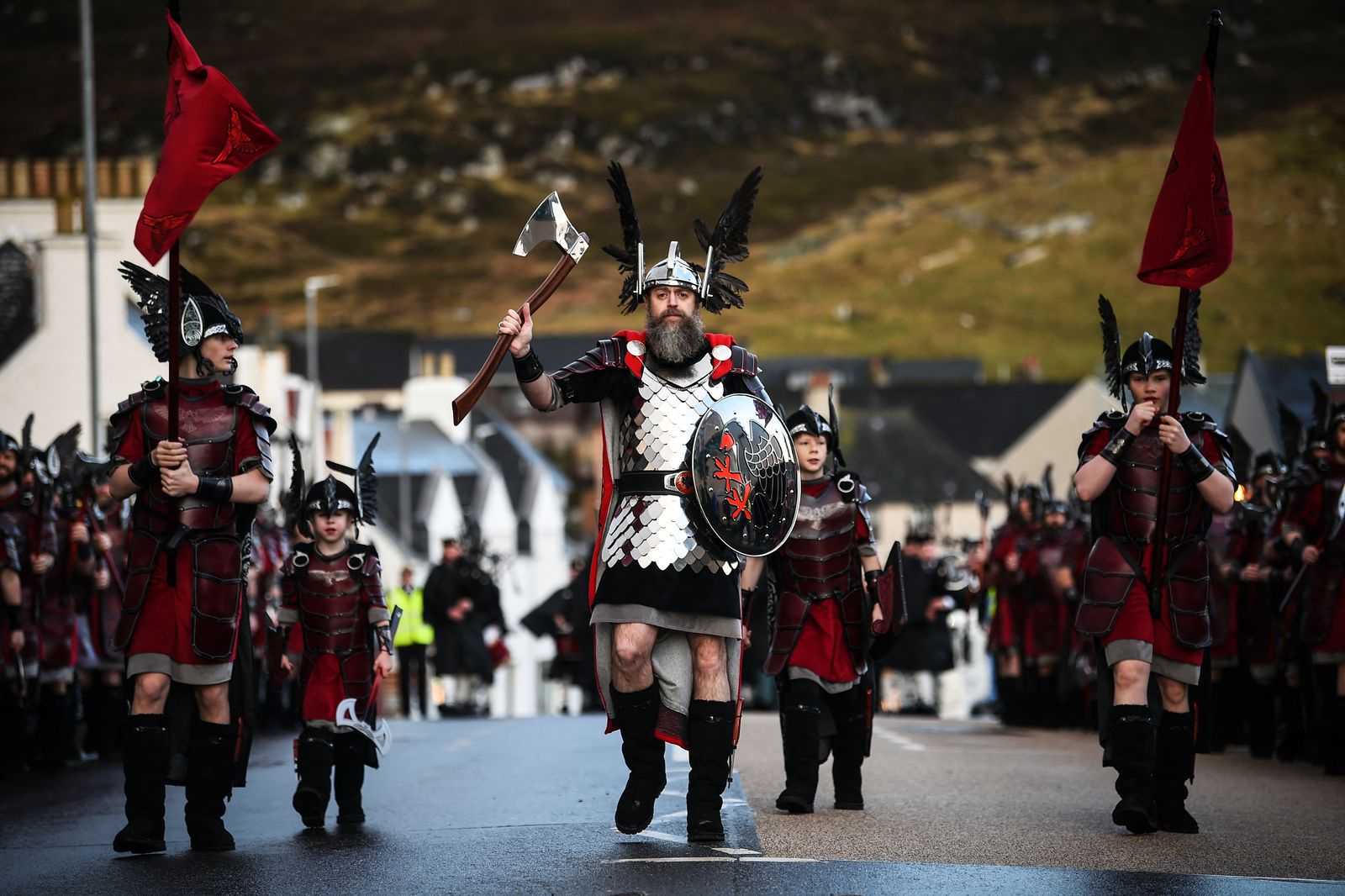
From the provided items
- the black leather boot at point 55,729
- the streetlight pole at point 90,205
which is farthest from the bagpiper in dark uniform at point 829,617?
the streetlight pole at point 90,205

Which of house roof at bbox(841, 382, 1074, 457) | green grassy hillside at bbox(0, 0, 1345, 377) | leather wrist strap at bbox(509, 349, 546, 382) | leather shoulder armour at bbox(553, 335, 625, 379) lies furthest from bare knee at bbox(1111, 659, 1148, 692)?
green grassy hillside at bbox(0, 0, 1345, 377)

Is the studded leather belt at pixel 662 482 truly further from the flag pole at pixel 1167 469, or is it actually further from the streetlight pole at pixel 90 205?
the streetlight pole at pixel 90 205

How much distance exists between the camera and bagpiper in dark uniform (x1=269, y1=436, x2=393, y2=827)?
11000 mm

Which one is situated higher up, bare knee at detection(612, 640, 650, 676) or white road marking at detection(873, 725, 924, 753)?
bare knee at detection(612, 640, 650, 676)

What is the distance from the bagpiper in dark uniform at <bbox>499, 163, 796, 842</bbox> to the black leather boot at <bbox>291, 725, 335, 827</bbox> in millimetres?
1884

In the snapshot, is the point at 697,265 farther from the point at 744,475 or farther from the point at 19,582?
the point at 19,582

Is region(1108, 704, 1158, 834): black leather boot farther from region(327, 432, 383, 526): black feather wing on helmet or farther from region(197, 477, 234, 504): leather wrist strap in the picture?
region(327, 432, 383, 526): black feather wing on helmet

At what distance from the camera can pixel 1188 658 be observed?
9.76 meters

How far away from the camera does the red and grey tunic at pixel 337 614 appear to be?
→ 11.3 metres

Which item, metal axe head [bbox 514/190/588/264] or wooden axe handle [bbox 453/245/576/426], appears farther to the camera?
metal axe head [bbox 514/190/588/264]

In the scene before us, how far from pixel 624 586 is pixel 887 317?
158 m

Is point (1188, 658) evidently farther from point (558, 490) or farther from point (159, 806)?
point (558, 490)

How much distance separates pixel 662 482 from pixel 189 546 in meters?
2.05

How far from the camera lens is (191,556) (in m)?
9.21
